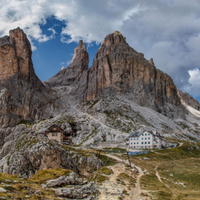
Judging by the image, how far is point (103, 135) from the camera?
131 metres

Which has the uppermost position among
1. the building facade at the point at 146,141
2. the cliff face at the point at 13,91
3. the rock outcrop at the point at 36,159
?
the cliff face at the point at 13,91

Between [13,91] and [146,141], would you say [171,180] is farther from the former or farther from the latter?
[13,91]

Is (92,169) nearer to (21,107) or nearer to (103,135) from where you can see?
(103,135)

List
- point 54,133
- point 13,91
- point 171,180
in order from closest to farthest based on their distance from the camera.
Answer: point 171,180
point 54,133
point 13,91

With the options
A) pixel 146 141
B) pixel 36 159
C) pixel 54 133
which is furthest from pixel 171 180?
pixel 54 133

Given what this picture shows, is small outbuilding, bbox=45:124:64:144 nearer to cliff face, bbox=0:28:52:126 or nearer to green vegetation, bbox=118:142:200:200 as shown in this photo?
green vegetation, bbox=118:142:200:200

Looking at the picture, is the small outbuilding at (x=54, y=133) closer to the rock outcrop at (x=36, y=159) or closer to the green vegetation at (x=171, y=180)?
the green vegetation at (x=171, y=180)

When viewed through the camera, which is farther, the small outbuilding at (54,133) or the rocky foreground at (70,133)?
the small outbuilding at (54,133)

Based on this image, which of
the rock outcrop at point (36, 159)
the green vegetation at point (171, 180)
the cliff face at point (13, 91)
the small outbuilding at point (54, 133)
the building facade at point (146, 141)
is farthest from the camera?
the cliff face at point (13, 91)

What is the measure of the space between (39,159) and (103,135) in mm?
77856

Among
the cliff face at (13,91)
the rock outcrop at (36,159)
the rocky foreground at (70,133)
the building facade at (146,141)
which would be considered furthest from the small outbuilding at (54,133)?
the cliff face at (13,91)

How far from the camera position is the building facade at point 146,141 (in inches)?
4203

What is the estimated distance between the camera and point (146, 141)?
108062mm

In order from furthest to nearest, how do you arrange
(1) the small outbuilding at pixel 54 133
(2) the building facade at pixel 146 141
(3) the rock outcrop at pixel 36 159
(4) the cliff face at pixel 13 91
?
(4) the cliff face at pixel 13 91
(2) the building facade at pixel 146 141
(1) the small outbuilding at pixel 54 133
(3) the rock outcrop at pixel 36 159
